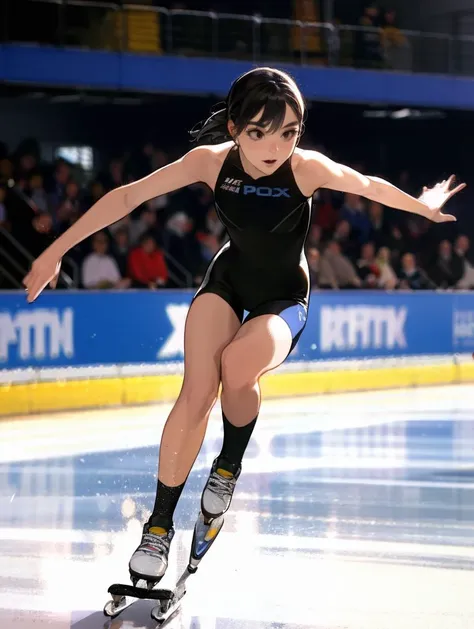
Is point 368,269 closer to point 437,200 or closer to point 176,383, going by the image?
point 176,383

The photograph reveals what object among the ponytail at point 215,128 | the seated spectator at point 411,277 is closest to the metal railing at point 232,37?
the seated spectator at point 411,277

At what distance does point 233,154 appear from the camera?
5.91m

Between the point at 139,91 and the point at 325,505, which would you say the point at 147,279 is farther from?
the point at 325,505

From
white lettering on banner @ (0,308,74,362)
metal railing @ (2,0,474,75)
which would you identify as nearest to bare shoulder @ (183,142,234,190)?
white lettering on banner @ (0,308,74,362)

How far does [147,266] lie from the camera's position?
17.2 meters

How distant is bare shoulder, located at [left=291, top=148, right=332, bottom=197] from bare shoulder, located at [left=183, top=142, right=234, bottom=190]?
0.32m

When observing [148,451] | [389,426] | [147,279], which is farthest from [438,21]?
[148,451]

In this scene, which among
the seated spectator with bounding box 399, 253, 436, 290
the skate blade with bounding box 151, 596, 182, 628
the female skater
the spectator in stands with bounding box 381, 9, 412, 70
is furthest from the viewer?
the spectator in stands with bounding box 381, 9, 412, 70

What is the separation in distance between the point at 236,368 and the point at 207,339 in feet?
0.77

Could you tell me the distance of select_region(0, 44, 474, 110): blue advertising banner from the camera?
1950 centimetres

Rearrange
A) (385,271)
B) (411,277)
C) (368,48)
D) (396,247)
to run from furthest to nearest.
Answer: (368,48), (396,247), (411,277), (385,271)

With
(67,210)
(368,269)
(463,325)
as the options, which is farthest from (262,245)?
(368,269)

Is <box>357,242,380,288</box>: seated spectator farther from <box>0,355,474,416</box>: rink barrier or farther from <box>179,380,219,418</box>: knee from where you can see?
<box>179,380,219,418</box>: knee

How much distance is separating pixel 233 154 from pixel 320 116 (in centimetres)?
2095
